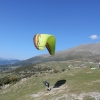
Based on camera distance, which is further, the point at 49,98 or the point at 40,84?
the point at 40,84

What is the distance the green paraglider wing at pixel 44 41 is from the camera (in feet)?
104

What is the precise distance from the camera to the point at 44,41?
1304 inches

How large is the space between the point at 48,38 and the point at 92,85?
40.4 feet

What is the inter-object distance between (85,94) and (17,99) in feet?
55.0

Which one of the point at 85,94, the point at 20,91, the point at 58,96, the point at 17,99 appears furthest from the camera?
the point at 20,91

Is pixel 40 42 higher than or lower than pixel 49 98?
higher

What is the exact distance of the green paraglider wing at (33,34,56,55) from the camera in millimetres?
31703

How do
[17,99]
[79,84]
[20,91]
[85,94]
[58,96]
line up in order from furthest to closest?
[20,91] → [17,99] → [79,84] → [58,96] → [85,94]

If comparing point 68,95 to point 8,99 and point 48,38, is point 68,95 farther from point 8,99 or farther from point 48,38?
point 8,99

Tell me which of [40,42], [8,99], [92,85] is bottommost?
[8,99]

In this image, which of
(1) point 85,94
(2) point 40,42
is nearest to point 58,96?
(1) point 85,94

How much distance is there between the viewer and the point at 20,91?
157 ft

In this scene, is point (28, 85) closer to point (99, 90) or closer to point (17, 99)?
point (17, 99)

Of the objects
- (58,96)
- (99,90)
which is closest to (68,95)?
(58,96)
